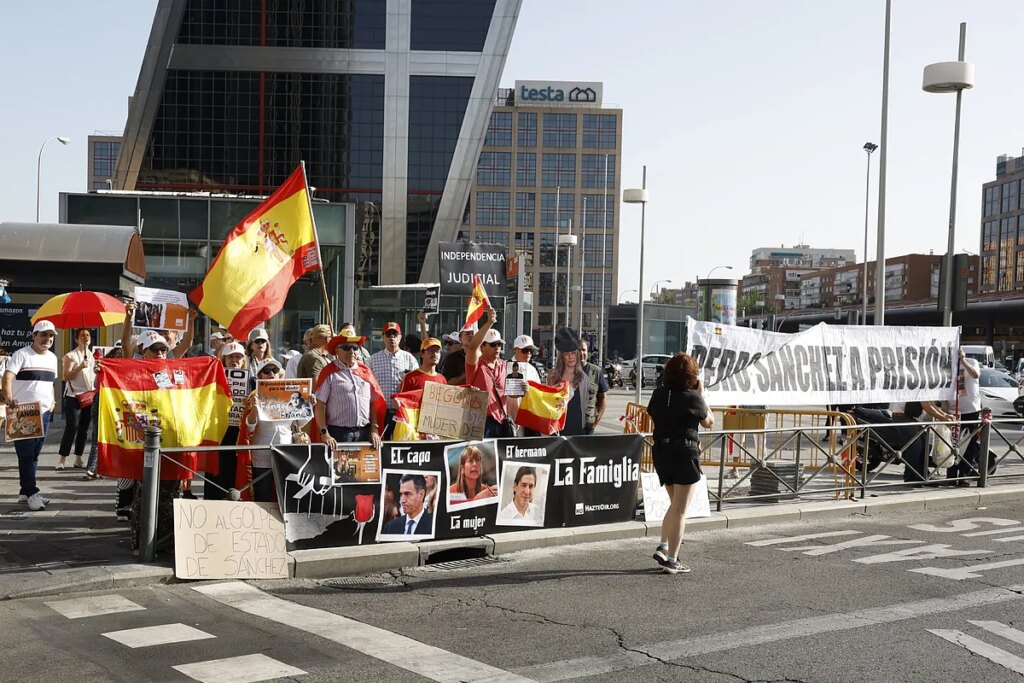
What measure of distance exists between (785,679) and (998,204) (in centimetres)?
13406

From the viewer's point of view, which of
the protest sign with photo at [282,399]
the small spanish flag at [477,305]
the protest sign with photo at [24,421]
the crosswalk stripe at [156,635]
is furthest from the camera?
the small spanish flag at [477,305]

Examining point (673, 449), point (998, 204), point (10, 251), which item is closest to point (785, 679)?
point (673, 449)

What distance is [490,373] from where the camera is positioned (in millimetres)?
9922

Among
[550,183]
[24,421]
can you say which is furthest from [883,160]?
[550,183]

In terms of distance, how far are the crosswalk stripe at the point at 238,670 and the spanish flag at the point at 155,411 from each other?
3.09 m

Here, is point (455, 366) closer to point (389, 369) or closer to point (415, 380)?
point (389, 369)

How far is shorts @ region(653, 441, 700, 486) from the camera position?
8.44 metres

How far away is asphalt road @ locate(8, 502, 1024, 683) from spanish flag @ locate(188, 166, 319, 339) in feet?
9.93

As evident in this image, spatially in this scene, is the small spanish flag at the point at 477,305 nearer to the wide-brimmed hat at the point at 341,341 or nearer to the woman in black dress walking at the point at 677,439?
the wide-brimmed hat at the point at 341,341

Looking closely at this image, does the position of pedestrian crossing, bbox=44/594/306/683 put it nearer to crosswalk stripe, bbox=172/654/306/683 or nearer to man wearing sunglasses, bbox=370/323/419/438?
crosswalk stripe, bbox=172/654/306/683

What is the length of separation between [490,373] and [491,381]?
0.26ft

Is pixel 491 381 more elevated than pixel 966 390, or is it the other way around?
pixel 491 381

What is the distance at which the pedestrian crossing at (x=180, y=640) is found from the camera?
18.1 feet

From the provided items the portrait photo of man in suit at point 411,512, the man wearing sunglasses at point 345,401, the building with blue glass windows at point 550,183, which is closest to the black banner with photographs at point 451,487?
the portrait photo of man in suit at point 411,512
